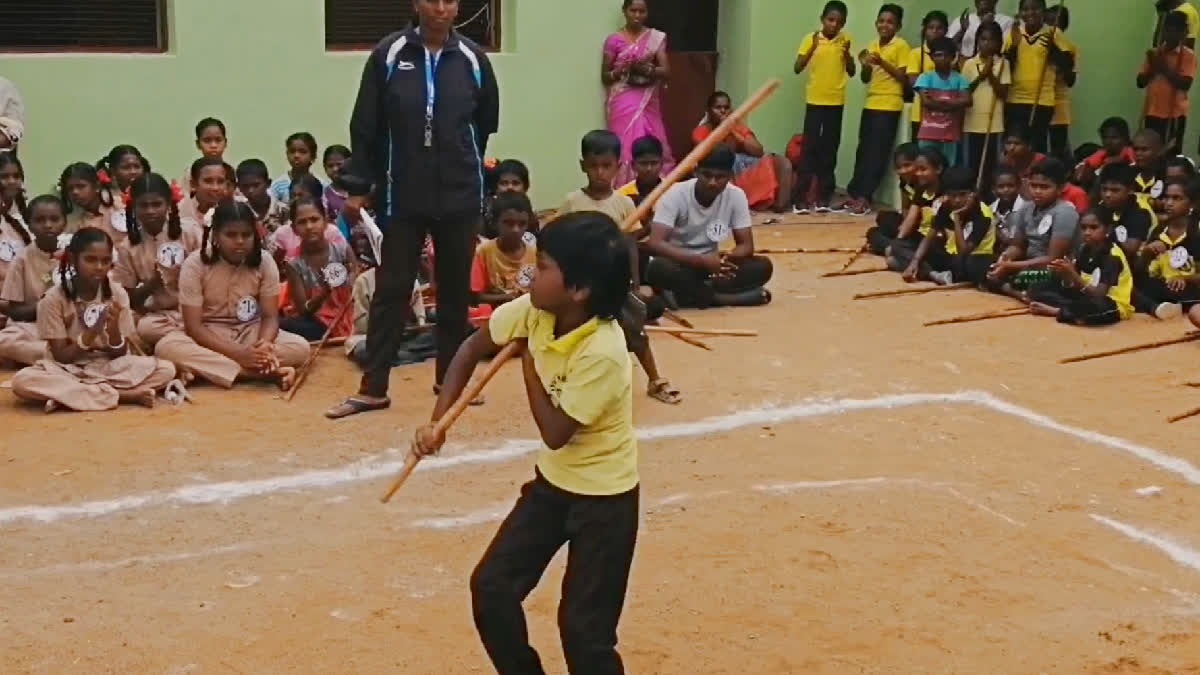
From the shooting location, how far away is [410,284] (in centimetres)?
647

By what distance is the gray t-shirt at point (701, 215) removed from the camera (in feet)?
28.8

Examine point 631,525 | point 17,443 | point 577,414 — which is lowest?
point 17,443

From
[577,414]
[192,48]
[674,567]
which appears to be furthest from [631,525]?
[192,48]

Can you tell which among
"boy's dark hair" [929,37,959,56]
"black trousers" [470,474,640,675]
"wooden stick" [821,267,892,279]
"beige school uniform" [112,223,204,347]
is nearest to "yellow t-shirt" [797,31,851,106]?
"boy's dark hair" [929,37,959,56]

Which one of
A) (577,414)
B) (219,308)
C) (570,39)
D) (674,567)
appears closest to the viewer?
(577,414)

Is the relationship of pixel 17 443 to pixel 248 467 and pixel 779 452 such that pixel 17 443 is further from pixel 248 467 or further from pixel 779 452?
pixel 779 452

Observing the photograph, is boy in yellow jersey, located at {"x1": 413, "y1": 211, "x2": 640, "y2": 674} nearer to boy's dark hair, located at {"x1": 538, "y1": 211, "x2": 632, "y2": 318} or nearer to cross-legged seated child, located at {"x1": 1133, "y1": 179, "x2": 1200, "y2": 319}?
boy's dark hair, located at {"x1": 538, "y1": 211, "x2": 632, "y2": 318}

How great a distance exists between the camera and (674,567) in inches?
191

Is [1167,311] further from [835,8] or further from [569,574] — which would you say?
[569,574]

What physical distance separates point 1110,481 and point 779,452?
127 centimetres

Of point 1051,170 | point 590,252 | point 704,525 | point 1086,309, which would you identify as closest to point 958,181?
point 1051,170

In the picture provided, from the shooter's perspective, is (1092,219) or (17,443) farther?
(1092,219)

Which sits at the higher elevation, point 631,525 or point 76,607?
Result: point 631,525

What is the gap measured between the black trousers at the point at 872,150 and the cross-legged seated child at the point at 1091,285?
3.80 m
